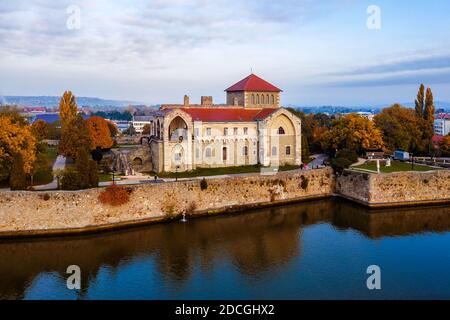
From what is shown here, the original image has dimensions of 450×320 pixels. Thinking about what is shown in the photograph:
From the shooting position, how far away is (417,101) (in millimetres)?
63969

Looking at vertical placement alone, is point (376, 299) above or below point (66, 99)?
below

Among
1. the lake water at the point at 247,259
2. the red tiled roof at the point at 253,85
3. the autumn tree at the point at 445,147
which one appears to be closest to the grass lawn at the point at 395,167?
the lake water at the point at 247,259

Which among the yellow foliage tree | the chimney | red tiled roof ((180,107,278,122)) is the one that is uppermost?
the chimney

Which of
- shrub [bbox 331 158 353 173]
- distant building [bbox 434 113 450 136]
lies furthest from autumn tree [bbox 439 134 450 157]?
distant building [bbox 434 113 450 136]

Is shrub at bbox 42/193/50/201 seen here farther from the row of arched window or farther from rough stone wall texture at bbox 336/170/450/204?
the row of arched window

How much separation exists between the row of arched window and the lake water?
18144mm

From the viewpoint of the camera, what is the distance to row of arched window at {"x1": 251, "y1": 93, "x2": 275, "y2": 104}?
50000 millimetres

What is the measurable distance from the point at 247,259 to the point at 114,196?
10.2 meters

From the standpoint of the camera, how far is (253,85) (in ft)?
165

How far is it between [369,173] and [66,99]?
151 ft

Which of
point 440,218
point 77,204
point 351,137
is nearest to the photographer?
point 77,204

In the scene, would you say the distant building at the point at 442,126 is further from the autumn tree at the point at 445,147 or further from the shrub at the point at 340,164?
the shrub at the point at 340,164

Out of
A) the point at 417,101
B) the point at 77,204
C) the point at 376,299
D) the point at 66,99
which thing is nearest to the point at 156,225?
the point at 77,204

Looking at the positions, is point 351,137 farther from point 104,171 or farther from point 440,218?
point 104,171
